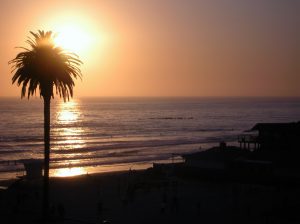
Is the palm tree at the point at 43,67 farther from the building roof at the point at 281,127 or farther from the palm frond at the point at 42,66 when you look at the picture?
the building roof at the point at 281,127

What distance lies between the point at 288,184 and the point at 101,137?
73320 millimetres

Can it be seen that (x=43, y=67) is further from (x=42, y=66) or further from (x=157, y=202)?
(x=157, y=202)

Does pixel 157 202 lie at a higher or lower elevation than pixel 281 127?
lower

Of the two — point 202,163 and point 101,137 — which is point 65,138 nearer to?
point 101,137

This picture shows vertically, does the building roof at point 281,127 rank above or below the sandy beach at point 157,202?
above

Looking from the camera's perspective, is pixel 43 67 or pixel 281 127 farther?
pixel 281 127

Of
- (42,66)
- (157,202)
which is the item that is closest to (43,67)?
(42,66)

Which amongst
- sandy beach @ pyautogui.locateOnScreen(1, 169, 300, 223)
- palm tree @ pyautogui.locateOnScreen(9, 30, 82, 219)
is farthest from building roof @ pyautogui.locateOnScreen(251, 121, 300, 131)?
palm tree @ pyautogui.locateOnScreen(9, 30, 82, 219)

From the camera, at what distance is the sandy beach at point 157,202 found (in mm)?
27406

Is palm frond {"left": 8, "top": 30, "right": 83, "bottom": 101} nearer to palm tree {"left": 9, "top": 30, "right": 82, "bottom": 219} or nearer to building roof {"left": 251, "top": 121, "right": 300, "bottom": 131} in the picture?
palm tree {"left": 9, "top": 30, "right": 82, "bottom": 219}

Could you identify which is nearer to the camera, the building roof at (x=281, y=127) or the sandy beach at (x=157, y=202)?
the sandy beach at (x=157, y=202)

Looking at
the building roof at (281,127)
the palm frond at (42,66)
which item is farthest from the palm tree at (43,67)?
the building roof at (281,127)

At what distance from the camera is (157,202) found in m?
31.2

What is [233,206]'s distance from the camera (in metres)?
29.5
